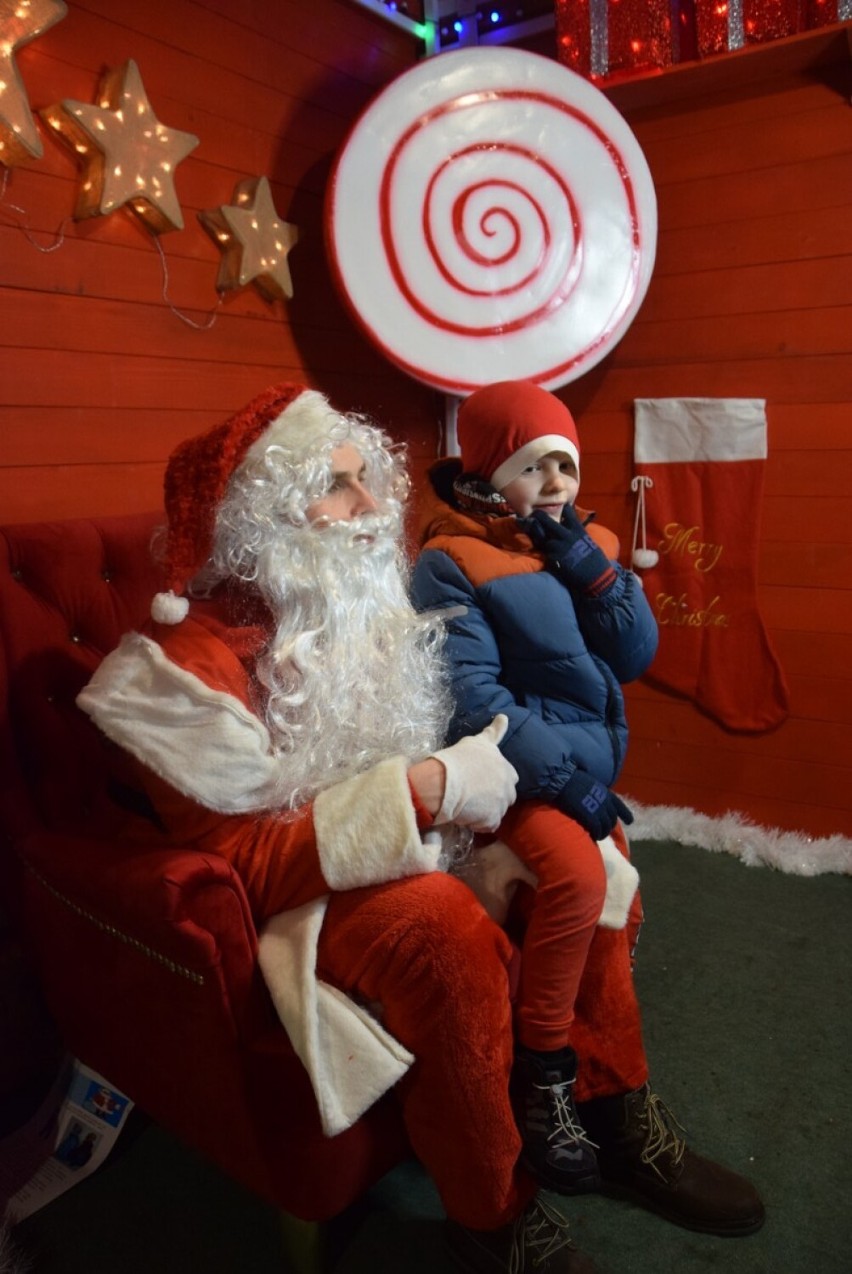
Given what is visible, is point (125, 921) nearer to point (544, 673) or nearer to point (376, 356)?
point (544, 673)

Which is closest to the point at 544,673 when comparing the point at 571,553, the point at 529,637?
the point at 529,637

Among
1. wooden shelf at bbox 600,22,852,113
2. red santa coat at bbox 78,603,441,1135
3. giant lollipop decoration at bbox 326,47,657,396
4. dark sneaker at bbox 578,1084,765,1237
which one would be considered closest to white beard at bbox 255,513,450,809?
red santa coat at bbox 78,603,441,1135

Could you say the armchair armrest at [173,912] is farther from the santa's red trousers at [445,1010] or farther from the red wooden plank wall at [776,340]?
the red wooden plank wall at [776,340]

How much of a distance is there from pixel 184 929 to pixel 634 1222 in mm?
819

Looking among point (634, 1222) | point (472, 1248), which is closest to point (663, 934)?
point (634, 1222)

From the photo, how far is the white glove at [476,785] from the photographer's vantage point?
1211mm

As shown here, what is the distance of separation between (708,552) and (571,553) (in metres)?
1.04

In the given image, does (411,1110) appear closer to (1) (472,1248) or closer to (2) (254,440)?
(1) (472,1248)

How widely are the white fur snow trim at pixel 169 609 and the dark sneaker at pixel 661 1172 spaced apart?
0.93 metres

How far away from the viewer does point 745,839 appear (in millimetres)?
2402

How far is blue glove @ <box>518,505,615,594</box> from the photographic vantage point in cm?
151

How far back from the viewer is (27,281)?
64.2 inches

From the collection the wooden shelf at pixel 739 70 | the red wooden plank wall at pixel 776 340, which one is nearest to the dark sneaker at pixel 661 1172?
the red wooden plank wall at pixel 776 340

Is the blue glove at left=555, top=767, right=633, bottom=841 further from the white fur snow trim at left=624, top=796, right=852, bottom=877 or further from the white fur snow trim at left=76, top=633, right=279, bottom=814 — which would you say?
the white fur snow trim at left=624, top=796, right=852, bottom=877
